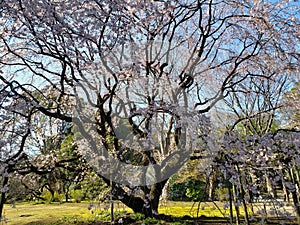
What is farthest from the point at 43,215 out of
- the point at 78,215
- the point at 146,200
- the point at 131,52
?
the point at 131,52

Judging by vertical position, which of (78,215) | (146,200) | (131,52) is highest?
(131,52)

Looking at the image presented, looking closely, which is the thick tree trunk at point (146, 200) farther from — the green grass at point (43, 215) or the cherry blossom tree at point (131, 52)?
the green grass at point (43, 215)

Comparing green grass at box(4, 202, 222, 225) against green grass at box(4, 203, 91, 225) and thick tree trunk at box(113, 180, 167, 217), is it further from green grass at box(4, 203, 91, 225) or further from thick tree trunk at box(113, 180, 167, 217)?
thick tree trunk at box(113, 180, 167, 217)

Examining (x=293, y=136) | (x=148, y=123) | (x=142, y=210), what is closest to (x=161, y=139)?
(x=142, y=210)

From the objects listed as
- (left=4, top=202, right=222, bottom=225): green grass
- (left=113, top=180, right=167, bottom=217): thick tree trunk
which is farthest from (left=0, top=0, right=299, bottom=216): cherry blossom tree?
(left=4, top=202, right=222, bottom=225): green grass

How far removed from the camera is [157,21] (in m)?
5.80

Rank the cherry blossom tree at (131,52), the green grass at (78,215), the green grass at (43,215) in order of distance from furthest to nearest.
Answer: the green grass at (43,215)
the green grass at (78,215)
the cherry blossom tree at (131,52)

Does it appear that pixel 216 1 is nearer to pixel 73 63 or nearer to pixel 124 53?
pixel 124 53

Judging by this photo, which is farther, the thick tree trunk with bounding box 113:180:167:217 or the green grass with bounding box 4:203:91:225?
the green grass with bounding box 4:203:91:225

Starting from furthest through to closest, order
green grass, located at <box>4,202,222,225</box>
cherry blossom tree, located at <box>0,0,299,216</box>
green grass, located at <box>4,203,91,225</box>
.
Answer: green grass, located at <box>4,203,91,225</box>
green grass, located at <box>4,202,222,225</box>
cherry blossom tree, located at <box>0,0,299,216</box>

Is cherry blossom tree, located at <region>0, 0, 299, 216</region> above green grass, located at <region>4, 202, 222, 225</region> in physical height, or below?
above

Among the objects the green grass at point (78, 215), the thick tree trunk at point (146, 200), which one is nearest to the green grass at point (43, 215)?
the green grass at point (78, 215)

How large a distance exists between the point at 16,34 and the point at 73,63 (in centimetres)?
117

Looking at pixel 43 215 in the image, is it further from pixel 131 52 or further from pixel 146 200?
pixel 131 52
